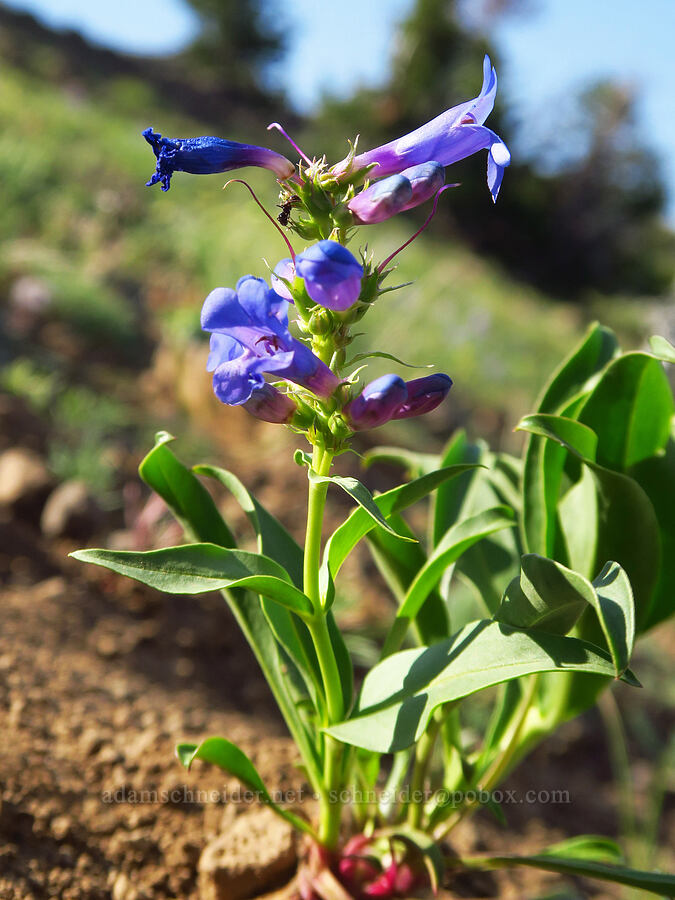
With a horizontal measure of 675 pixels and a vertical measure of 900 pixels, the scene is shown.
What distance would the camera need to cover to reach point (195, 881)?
174 centimetres

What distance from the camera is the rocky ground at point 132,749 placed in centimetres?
168

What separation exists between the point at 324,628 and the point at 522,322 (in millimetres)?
13493

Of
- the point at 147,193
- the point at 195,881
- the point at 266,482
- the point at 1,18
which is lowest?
the point at 195,881

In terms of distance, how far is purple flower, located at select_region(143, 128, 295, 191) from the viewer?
120cm

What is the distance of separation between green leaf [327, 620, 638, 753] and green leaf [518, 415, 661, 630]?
390 mm

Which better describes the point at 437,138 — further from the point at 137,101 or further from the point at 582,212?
the point at 582,212

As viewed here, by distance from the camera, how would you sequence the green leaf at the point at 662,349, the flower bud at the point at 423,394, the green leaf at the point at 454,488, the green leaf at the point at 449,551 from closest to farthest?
the flower bud at the point at 423,394 → the green leaf at the point at 662,349 → the green leaf at the point at 449,551 → the green leaf at the point at 454,488

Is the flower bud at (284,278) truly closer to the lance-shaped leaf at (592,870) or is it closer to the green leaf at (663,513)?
the green leaf at (663,513)

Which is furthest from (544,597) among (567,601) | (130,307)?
(130,307)

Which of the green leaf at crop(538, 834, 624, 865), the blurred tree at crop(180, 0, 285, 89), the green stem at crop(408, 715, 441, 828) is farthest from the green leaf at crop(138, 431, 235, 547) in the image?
the blurred tree at crop(180, 0, 285, 89)

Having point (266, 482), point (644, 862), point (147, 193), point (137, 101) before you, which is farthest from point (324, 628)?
point (137, 101)

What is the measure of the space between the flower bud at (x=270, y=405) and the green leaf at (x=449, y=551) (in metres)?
0.46

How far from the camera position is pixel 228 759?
1.52 m

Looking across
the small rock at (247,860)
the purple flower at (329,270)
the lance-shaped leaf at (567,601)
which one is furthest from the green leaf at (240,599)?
the purple flower at (329,270)
